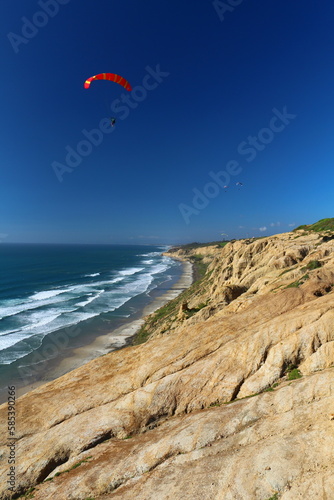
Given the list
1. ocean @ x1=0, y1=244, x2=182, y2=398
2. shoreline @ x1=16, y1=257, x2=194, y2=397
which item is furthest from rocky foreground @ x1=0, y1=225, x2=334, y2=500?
ocean @ x1=0, y1=244, x2=182, y2=398

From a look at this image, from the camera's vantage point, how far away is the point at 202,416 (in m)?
12.3

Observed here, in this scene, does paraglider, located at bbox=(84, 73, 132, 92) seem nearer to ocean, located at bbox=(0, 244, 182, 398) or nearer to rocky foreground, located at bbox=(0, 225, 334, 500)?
rocky foreground, located at bbox=(0, 225, 334, 500)

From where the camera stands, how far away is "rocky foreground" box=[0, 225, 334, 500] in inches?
336

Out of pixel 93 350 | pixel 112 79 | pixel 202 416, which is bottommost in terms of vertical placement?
pixel 93 350

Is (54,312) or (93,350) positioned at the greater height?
(54,312)

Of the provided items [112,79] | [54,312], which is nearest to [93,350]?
[54,312]

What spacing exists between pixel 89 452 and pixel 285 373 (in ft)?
34.7

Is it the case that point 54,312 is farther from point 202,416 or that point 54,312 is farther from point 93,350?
point 202,416

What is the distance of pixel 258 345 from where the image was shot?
1492 centimetres

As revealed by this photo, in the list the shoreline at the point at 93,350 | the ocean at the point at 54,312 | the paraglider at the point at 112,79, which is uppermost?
the paraglider at the point at 112,79

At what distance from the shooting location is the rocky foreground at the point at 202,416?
854cm

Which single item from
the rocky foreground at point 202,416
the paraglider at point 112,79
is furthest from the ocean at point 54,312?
the paraglider at point 112,79

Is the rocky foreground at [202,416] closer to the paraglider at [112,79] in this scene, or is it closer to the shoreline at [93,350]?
the shoreline at [93,350]

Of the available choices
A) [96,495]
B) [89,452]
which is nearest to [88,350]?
[89,452]
